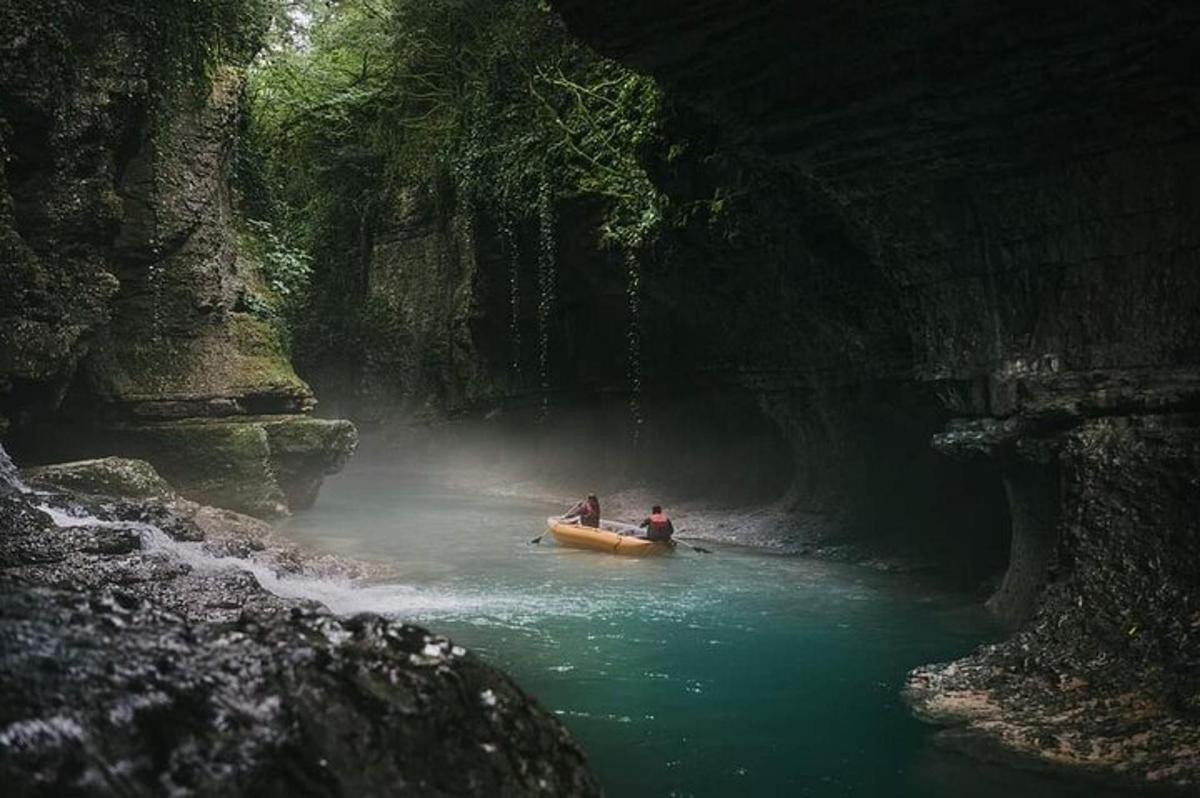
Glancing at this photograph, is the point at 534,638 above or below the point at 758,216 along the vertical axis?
below

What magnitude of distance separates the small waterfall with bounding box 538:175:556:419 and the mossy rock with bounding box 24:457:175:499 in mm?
7345

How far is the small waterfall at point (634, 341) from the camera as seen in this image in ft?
51.7

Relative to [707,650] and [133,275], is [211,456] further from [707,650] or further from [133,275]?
[707,650]

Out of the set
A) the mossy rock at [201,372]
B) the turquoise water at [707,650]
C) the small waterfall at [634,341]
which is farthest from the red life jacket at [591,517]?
the mossy rock at [201,372]

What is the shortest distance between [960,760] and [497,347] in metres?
15.9

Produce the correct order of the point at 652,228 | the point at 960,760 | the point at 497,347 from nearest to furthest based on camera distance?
the point at 960,760 < the point at 652,228 < the point at 497,347

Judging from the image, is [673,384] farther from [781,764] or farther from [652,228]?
[781,764]

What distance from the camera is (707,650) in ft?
29.3

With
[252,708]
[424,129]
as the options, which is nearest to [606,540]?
[252,708]

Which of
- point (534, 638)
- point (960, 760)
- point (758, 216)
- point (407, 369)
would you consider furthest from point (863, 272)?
point (407, 369)

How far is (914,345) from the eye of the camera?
10.5 meters

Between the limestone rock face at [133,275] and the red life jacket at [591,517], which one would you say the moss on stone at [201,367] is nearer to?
the limestone rock face at [133,275]

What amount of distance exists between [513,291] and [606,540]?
285 inches

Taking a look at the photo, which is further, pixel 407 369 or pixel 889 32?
pixel 407 369
